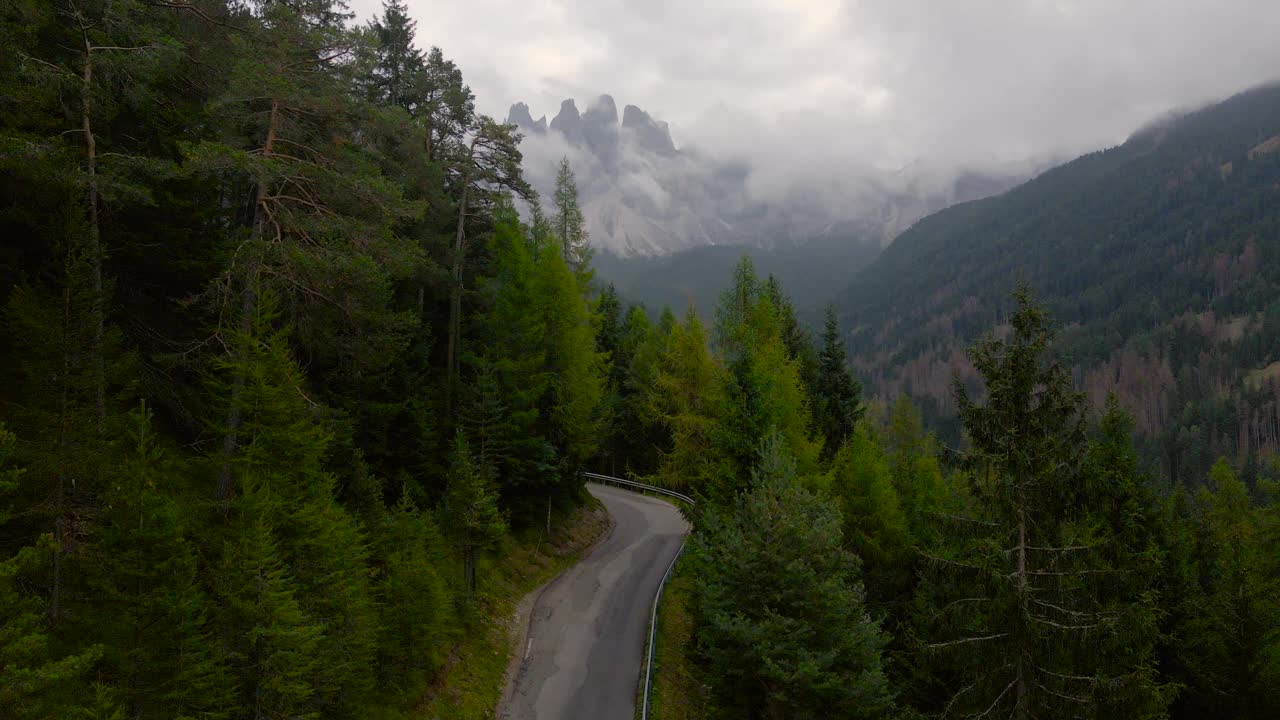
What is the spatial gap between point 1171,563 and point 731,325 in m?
20.7

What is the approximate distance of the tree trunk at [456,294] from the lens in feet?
83.7

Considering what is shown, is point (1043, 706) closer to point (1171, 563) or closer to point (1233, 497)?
point (1171, 563)

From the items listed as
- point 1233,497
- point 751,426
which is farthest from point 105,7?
point 1233,497

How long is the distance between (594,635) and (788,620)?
1074 cm

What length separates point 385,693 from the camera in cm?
1480

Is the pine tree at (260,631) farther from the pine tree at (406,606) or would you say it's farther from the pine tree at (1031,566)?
the pine tree at (1031,566)

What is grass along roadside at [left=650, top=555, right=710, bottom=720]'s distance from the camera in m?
19.0

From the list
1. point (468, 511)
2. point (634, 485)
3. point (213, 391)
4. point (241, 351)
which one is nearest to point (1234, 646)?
point (468, 511)

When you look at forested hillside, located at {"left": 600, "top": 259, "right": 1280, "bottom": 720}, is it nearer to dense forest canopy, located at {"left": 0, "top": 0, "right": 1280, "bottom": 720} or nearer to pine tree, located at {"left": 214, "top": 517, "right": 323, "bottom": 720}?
dense forest canopy, located at {"left": 0, "top": 0, "right": 1280, "bottom": 720}

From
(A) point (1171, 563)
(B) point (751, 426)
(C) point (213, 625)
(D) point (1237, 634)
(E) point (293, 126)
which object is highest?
(E) point (293, 126)

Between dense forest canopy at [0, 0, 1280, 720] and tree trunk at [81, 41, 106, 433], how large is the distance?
0.32 ft

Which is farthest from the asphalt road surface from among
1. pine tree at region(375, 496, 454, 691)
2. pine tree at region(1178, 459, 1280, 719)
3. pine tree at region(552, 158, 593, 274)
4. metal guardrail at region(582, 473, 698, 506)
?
pine tree at region(1178, 459, 1280, 719)

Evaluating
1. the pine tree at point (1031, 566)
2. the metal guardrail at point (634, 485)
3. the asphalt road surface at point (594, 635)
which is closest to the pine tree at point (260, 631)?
the asphalt road surface at point (594, 635)

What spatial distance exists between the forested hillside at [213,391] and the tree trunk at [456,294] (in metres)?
2.14
